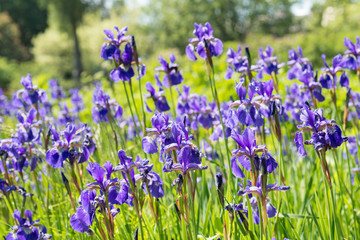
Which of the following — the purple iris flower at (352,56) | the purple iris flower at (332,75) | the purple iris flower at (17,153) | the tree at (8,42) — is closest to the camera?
the purple iris flower at (17,153)

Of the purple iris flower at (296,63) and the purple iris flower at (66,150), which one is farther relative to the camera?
the purple iris flower at (296,63)

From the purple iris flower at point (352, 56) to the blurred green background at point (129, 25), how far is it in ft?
64.0

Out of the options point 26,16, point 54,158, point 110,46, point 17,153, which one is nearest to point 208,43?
point 110,46

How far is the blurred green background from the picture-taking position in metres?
27.0

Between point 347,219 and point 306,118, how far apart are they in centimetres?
A: 130

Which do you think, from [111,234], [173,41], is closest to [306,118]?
[111,234]

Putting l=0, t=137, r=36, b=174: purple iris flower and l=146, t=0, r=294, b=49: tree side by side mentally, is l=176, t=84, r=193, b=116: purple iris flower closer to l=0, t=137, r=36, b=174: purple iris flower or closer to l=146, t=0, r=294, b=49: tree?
l=0, t=137, r=36, b=174: purple iris flower

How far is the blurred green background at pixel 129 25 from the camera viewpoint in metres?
27.0

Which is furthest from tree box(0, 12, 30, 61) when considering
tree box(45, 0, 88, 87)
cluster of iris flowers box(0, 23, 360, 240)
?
cluster of iris flowers box(0, 23, 360, 240)

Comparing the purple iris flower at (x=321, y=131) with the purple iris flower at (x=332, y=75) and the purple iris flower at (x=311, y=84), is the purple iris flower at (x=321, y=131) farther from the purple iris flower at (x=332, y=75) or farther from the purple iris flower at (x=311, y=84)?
the purple iris flower at (x=332, y=75)

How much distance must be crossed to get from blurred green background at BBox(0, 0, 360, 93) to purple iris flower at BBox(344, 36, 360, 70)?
64.0 feet

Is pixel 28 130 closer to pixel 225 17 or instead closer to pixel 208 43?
pixel 208 43

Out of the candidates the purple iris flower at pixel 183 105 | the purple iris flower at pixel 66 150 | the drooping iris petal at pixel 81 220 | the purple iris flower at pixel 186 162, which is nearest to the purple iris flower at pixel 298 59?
the purple iris flower at pixel 183 105

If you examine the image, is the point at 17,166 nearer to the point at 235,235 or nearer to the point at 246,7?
the point at 235,235
